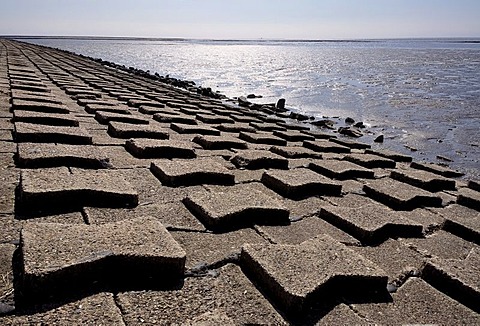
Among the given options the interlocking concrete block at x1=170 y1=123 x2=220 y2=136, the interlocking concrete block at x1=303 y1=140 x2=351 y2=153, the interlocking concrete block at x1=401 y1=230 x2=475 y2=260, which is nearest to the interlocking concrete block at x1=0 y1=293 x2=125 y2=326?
the interlocking concrete block at x1=401 y1=230 x2=475 y2=260

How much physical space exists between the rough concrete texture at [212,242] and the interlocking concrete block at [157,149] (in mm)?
11

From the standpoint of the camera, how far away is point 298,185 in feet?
7.36

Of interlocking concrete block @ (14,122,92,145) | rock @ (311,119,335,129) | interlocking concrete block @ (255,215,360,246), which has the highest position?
interlocking concrete block @ (14,122,92,145)

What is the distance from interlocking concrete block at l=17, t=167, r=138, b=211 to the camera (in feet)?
5.20

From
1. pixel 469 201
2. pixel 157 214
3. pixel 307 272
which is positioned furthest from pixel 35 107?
pixel 469 201

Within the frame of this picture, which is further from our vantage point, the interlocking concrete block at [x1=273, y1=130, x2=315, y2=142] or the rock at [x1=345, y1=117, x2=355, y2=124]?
the rock at [x1=345, y1=117, x2=355, y2=124]

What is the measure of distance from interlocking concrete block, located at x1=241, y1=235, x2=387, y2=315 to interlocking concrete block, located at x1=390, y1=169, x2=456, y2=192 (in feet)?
5.08

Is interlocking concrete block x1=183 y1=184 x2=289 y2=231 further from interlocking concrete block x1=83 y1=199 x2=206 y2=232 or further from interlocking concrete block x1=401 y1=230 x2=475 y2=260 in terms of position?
interlocking concrete block x1=401 y1=230 x2=475 y2=260

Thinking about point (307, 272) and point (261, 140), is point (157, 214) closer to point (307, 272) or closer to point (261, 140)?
point (307, 272)

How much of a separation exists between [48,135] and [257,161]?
1.26m

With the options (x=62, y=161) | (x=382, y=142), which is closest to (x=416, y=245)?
(x=62, y=161)

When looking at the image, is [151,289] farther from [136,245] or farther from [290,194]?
[290,194]

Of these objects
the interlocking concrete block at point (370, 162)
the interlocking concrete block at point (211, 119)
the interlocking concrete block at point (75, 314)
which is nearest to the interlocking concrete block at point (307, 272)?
the interlocking concrete block at point (75, 314)

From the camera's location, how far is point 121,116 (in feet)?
12.2
